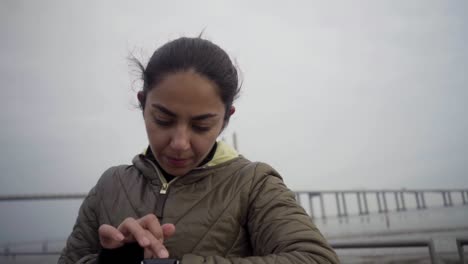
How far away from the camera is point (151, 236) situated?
0.77m

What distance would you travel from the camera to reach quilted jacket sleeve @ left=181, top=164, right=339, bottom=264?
0.81m

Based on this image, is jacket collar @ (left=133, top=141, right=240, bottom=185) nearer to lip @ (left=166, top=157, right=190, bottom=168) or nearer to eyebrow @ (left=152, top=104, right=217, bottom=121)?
lip @ (left=166, top=157, right=190, bottom=168)

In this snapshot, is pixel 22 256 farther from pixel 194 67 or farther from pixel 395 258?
pixel 395 258

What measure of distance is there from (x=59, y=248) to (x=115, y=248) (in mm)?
2529

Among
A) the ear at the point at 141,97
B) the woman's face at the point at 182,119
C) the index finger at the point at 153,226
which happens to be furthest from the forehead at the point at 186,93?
the index finger at the point at 153,226

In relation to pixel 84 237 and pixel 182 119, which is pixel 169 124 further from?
pixel 84 237

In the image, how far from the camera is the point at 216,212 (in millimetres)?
1071

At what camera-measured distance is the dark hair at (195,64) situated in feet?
3.76

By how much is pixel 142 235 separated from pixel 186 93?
0.51 meters

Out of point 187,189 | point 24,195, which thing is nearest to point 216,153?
point 187,189

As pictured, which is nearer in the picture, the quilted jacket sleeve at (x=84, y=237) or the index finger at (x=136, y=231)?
the index finger at (x=136, y=231)

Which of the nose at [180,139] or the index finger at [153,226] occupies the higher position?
the nose at [180,139]

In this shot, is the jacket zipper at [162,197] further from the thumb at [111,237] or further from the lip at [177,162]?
the thumb at [111,237]

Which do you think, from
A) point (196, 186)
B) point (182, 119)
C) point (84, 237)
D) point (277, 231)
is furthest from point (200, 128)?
point (84, 237)
